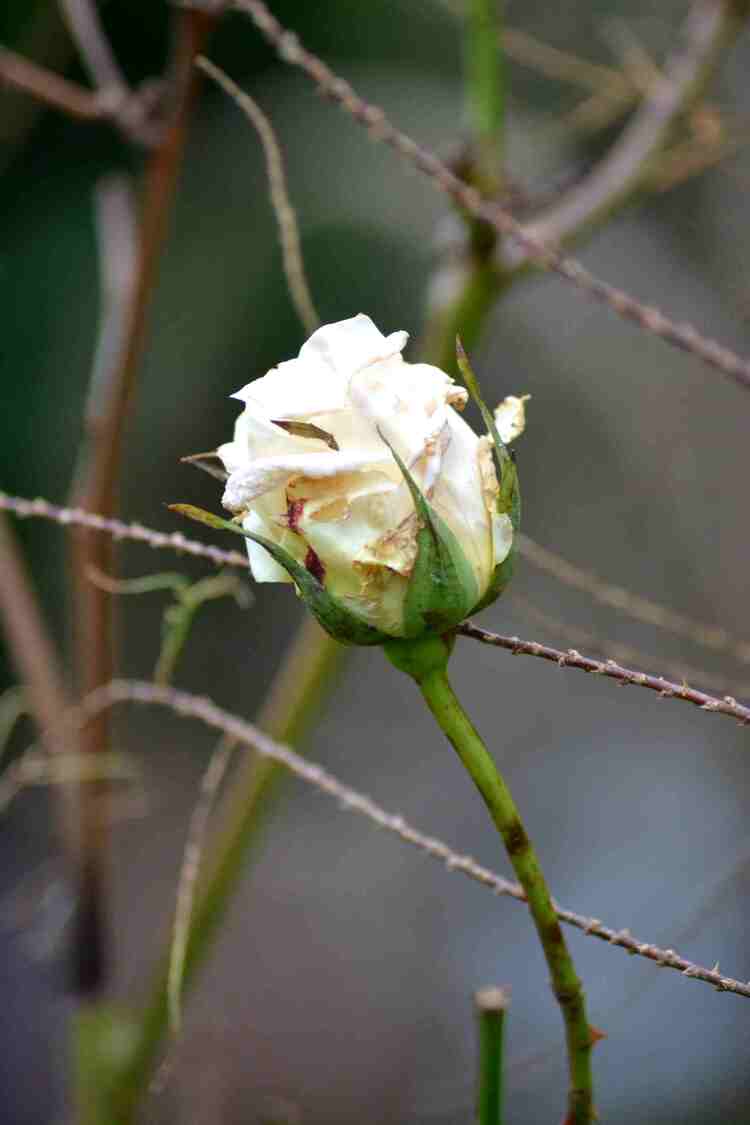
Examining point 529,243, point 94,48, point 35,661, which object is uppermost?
point 94,48

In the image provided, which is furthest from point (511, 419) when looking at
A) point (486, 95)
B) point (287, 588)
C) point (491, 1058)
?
point (287, 588)

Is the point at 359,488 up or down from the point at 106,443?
down

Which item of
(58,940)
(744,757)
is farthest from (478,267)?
(744,757)

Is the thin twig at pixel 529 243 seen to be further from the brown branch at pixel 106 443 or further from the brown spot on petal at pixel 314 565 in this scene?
the brown branch at pixel 106 443

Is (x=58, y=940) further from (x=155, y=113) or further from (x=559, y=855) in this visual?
(x=559, y=855)

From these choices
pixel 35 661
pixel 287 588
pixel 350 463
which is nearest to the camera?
pixel 350 463

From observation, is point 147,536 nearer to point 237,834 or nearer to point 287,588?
point 237,834
